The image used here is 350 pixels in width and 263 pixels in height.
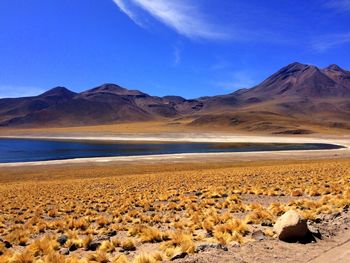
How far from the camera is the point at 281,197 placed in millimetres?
15234

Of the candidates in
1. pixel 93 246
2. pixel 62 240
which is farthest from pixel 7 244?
pixel 93 246

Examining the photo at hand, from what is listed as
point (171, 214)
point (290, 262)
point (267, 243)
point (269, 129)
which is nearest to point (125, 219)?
point (171, 214)

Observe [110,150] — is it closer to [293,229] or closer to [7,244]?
[7,244]

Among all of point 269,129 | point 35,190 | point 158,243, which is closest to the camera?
point 158,243

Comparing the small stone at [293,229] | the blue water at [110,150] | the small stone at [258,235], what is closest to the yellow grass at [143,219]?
the small stone at [258,235]

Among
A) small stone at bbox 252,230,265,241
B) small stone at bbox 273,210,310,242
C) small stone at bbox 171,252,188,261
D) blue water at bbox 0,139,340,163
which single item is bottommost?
small stone at bbox 171,252,188,261

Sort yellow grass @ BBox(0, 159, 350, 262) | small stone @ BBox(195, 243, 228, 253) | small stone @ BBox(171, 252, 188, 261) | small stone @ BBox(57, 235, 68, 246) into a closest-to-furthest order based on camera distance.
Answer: small stone @ BBox(171, 252, 188, 261) < small stone @ BBox(195, 243, 228, 253) < yellow grass @ BBox(0, 159, 350, 262) < small stone @ BBox(57, 235, 68, 246)

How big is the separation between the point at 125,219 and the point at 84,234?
195 cm

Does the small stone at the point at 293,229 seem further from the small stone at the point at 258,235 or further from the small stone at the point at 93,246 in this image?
the small stone at the point at 93,246

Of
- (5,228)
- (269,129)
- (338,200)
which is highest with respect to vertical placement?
(269,129)

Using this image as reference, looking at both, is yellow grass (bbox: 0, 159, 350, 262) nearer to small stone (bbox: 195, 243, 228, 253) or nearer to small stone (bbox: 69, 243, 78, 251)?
small stone (bbox: 69, 243, 78, 251)

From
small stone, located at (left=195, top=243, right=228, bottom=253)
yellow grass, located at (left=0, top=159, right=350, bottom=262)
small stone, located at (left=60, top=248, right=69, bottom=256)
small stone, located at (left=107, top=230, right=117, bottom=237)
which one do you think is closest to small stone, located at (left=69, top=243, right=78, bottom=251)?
yellow grass, located at (left=0, top=159, right=350, bottom=262)

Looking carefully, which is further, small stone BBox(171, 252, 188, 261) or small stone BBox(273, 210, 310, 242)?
small stone BBox(273, 210, 310, 242)

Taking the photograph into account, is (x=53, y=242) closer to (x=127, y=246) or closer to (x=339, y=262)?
(x=127, y=246)
